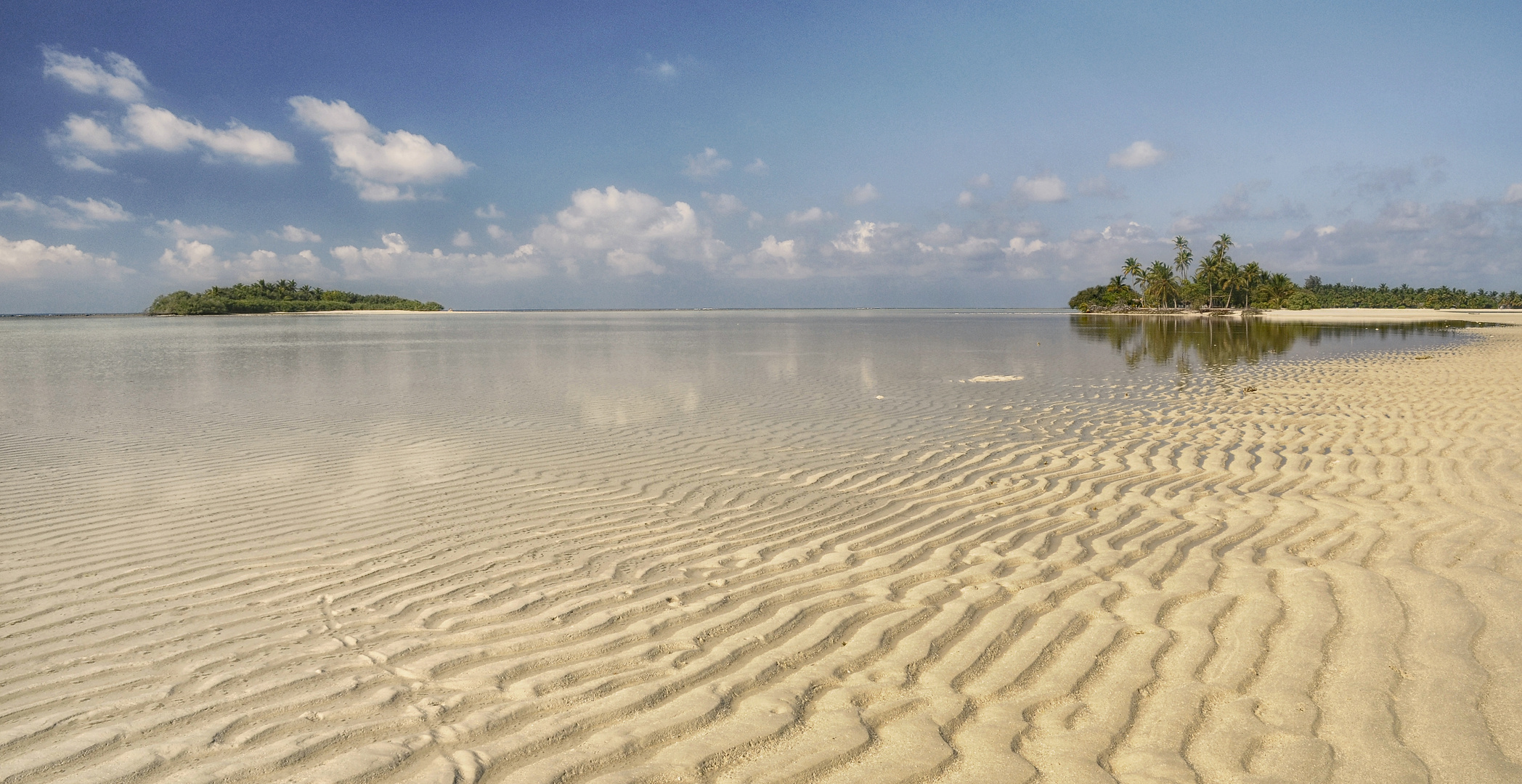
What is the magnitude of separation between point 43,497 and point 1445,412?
1829 centimetres

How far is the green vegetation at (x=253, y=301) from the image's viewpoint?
159 meters

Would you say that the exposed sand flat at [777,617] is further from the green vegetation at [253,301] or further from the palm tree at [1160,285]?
the green vegetation at [253,301]

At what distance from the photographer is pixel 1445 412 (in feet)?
38.3

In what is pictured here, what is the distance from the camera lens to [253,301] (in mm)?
166875

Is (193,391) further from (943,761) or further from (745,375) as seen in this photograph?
(943,761)

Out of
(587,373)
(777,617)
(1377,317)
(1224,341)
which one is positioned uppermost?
(1377,317)

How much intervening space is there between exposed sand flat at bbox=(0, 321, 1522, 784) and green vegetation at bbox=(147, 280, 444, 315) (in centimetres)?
18448

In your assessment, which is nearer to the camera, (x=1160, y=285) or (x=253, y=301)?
(x=1160, y=285)

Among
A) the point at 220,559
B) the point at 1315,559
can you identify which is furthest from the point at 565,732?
the point at 1315,559

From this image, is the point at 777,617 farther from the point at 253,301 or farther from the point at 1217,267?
the point at 253,301

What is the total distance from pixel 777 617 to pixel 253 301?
650 ft

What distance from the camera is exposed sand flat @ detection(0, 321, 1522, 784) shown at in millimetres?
3090

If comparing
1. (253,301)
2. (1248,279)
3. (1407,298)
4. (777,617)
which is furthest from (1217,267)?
(253,301)

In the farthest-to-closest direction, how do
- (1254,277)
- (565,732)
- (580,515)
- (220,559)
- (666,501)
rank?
(1254,277), (666,501), (580,515), (220,559), (565,732)
